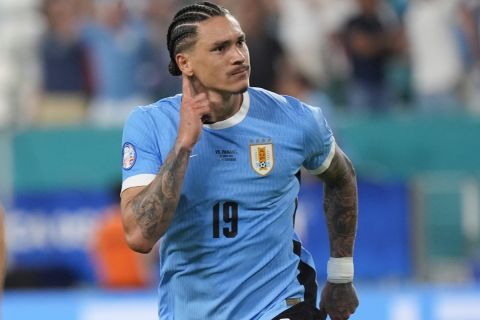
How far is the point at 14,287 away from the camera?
12.9m

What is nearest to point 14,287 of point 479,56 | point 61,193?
point 61,193

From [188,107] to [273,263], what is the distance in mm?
827

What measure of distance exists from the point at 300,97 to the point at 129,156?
8237 mm

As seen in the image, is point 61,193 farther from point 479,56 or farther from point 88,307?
point 479,56

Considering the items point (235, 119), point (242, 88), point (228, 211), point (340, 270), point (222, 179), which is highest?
point (242, 88)

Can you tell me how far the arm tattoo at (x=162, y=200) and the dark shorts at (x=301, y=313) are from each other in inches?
29.4

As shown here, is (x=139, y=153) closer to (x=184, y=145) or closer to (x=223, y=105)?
(x=184, y=145)

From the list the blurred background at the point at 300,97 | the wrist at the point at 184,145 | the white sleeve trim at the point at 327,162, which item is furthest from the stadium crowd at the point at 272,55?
the wrist at the point at 184,145

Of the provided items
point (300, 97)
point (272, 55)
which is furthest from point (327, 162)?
point (272, 55)

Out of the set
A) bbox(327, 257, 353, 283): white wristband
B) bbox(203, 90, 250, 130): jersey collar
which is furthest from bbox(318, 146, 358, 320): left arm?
bbox(203, 90, 250, 130): jersey collar

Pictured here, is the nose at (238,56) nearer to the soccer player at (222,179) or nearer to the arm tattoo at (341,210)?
the soccer player at (222,179)

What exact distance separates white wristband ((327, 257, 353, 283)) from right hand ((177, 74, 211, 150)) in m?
1.13

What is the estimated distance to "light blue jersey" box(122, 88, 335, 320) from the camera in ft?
18.3

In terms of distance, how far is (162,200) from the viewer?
5.26 meters
